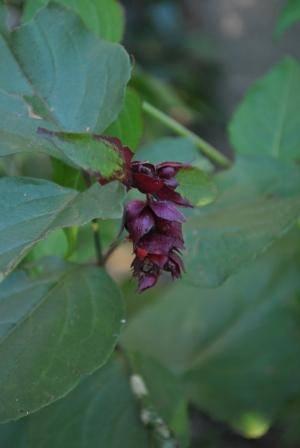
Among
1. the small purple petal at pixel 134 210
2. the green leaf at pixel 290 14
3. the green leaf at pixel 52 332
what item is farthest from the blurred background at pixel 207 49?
the small purple petal at pixel 134 210

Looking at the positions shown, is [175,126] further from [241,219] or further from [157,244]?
[157,244]

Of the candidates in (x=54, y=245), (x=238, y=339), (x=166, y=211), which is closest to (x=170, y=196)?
(x=166, y=211)

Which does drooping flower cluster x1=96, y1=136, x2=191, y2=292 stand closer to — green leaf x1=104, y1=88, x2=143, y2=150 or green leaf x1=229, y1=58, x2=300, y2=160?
green leaf x1=104, y1=88, x2=143, y2=150

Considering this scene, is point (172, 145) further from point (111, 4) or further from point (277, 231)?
point (277, 231)

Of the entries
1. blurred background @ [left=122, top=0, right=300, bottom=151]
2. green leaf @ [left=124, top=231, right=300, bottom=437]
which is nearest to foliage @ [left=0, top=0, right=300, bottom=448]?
green leaf @ [left=124, top=231, right=300, bottom=437]

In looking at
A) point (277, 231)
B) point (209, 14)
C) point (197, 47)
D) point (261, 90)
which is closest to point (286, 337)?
point (261, 90)
